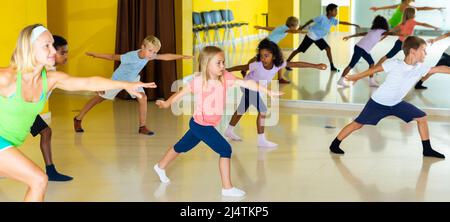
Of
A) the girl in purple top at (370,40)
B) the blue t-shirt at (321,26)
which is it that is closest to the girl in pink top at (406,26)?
the girl in purple top at (370,40)

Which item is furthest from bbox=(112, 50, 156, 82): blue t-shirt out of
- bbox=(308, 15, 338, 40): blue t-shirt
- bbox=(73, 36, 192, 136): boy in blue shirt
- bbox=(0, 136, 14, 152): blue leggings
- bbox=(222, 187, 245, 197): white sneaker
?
bbox=(0, 136, 14, 152): blue leggings

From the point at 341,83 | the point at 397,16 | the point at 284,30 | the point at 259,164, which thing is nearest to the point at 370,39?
the point at 397,16

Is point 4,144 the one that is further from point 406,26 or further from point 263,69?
point 406,26

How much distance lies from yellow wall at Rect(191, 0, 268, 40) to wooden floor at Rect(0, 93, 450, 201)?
4.30ft

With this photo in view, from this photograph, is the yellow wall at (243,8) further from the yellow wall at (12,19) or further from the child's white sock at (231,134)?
the yellow wall at (12,19)

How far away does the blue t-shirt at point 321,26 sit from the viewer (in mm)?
9023

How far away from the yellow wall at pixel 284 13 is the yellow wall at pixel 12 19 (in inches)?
109

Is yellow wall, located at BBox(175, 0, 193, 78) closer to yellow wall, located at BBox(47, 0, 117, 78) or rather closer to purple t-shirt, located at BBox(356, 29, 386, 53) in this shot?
yellow wall, located at BBox(47, 0, 117, 78)

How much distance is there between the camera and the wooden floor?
17.9 feet

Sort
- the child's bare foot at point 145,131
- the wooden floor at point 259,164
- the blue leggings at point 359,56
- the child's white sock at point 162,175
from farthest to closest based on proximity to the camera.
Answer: the blue leggings at point 359,56
the child's bare foot at point 145,131
the child's white sock at point 162,175
the wooden floor at point 259,164

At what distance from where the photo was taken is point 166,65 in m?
9.73

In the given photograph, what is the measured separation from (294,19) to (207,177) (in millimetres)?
3731
